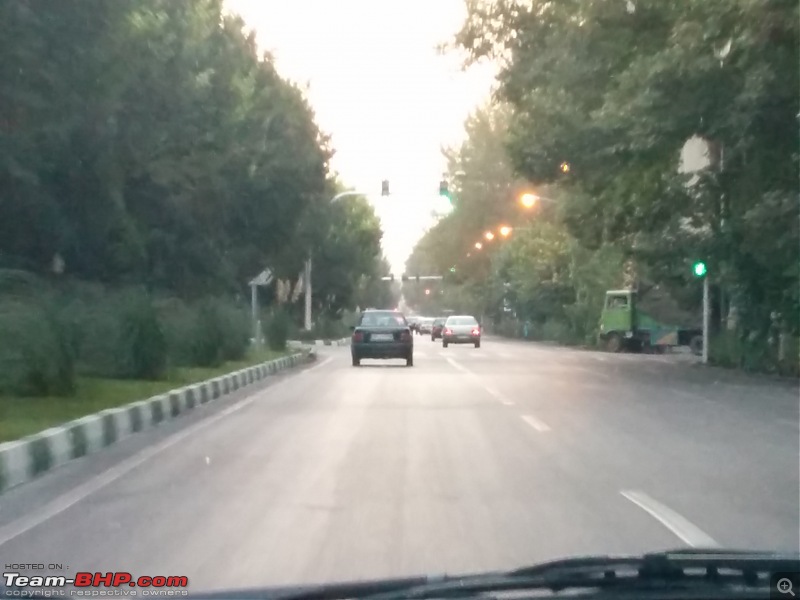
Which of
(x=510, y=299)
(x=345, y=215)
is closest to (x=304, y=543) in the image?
(x=345, y=215)

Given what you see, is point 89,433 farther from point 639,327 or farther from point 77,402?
point 639,327

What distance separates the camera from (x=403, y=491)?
388 inches

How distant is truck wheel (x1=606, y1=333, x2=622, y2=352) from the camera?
2055 inches

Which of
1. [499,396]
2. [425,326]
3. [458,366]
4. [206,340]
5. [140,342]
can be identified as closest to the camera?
[499,396]

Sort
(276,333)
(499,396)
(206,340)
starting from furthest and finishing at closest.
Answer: (276,333) < (206,340) < (499,396)

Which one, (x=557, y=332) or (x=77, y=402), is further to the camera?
(x=557, y=332)

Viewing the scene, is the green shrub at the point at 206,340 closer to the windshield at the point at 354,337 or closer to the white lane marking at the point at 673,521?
the windshield at the point at 354,337

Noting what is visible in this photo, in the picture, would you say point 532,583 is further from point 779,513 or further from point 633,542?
point 779,513

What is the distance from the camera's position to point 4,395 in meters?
16.1

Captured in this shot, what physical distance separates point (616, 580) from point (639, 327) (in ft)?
158

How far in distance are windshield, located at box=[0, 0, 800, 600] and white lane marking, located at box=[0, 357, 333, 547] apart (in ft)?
0.16

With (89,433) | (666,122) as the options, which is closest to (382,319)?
(666,122)

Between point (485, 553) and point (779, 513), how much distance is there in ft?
9.29

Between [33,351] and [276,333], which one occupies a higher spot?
[276,333]
